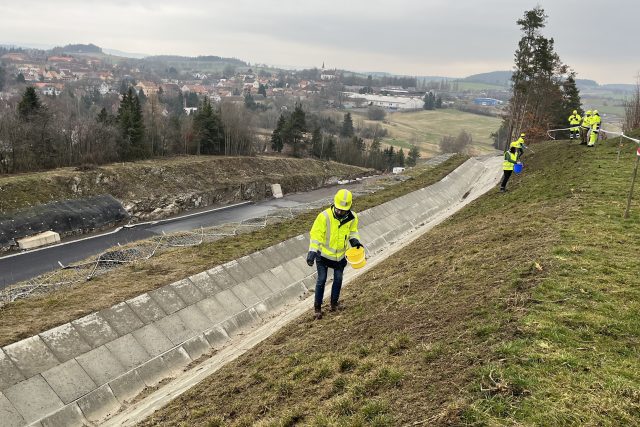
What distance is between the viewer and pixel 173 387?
432 inches

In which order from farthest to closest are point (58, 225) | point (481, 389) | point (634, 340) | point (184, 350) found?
point (58, 225) → point (184, 350) → point (634, 340) → point (481, 389)

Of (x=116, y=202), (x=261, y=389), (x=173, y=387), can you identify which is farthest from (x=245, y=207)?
(x=261, y=389)

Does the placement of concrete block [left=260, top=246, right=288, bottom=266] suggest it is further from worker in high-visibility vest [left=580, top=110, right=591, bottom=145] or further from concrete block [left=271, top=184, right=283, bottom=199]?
concrete block [left=271, top=184, right=283, bottom=199]

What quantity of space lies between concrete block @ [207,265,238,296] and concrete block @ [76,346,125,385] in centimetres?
461

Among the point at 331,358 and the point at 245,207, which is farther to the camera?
the point at 245,207

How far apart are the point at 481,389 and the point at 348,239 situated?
4.87 metres

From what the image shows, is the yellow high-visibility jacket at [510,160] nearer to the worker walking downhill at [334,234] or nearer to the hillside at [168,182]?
the worker walking downhill at [334,234]

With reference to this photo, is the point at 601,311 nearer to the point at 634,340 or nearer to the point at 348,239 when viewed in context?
the point at 634,340

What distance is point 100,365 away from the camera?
10945 millimetres

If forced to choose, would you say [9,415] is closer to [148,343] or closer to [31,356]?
[31,356]

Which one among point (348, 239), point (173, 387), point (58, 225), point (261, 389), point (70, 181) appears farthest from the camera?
point (70, 181)

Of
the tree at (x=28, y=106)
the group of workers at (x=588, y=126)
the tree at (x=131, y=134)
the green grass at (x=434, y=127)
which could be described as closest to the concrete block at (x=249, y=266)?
the group of workers at (x=588, y=126)

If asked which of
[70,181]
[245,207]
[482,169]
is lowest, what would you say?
[245,207]

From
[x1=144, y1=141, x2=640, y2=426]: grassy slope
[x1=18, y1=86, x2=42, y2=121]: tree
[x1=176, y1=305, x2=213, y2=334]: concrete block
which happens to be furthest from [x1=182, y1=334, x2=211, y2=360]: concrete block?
[x1=18, y1=86, x2=42, y2=121]: tree
